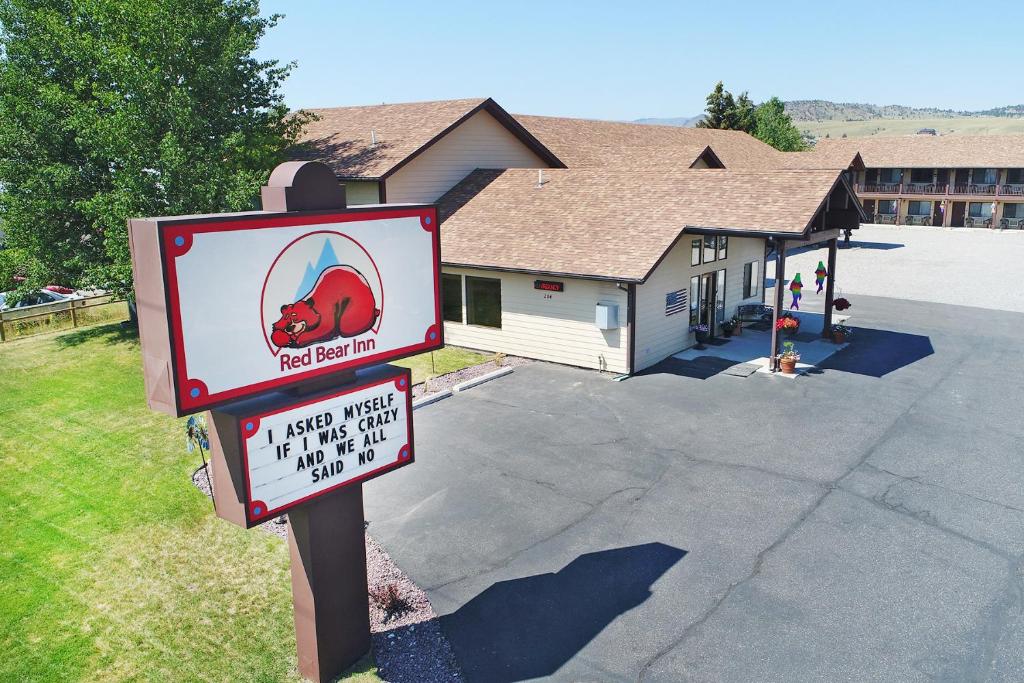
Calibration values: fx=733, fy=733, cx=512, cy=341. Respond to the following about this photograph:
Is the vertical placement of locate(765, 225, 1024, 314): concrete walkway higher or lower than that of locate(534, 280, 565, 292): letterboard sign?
lower

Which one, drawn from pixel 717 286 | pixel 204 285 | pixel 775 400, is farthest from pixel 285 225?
pixel 717 286

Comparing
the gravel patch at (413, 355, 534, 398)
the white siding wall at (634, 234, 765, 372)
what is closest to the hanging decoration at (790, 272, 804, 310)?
the white siding wall at (634, 234, 765, 372)

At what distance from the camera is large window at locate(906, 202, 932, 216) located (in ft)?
200

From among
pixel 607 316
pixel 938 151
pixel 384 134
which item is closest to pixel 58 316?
pixel 384 134

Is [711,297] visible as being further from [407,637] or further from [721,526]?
[407,637]

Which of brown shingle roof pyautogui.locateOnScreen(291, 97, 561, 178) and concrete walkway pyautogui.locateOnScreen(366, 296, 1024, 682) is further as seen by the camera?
→ brown shingle roof pyautogui.locateOnScreen(291, 97, 561, 178)

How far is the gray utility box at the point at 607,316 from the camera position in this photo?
66.1 ft

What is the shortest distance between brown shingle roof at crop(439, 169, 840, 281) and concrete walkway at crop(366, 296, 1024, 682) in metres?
3.81

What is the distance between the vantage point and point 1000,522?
12.2m

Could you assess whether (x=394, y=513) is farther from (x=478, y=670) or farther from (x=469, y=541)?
(x=478, y=670)

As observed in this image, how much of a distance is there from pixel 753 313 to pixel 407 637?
67.6 feet

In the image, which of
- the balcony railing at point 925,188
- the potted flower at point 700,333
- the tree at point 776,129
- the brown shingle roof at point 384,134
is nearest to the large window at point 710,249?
the potted flower at point 700,333

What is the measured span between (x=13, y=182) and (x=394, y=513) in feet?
61.8

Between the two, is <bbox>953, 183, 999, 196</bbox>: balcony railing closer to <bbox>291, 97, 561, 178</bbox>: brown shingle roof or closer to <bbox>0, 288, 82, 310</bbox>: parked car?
<bbox>291, 97, 561, 178</bbox>: brown shingle roof
